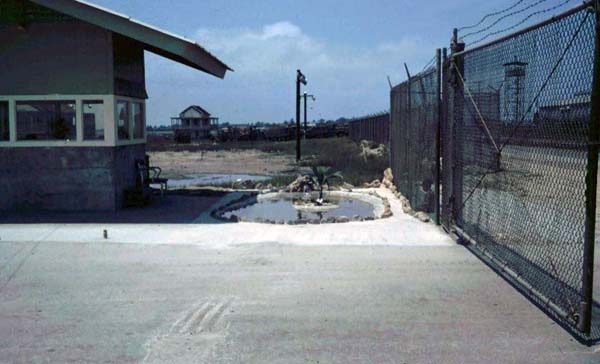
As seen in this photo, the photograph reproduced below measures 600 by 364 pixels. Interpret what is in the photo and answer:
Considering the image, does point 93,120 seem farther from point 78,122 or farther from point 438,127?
point 438,127

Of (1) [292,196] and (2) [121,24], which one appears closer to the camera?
(2) [121,24]

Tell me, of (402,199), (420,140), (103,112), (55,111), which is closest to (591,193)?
(420,140)

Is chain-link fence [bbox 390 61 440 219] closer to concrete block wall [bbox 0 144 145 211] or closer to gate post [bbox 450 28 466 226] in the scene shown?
gate post [bbox 450 28 466 226]

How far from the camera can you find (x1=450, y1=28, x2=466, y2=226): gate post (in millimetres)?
9109

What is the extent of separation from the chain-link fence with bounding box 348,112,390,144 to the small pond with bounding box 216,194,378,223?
14472mm

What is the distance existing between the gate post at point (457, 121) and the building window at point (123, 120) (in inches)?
265

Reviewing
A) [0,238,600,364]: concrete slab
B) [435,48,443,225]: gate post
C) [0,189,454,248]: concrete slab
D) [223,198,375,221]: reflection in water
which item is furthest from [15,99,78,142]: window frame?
[435,48,443,225]: gate post

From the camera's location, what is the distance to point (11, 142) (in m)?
12.4

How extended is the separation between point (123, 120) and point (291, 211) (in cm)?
389

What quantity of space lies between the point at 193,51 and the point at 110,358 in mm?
7622

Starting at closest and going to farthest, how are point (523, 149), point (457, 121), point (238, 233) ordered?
1. point (523, 149)
2. point (457, 121)
3. point (238, 233)

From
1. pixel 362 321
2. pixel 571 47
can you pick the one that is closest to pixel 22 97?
pixel 362 321

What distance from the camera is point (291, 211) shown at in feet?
43.5

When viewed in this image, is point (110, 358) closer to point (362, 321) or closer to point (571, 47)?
point (362, 321)
